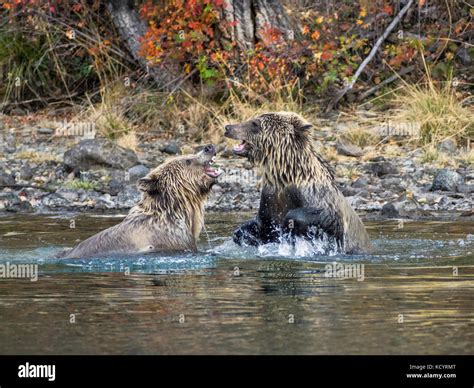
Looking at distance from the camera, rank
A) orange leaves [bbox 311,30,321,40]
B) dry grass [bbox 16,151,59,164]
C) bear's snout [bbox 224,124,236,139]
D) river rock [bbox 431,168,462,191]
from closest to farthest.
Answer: bear's snout [bbox 224,124,236,139]
river rock [bbox 431,168,462,191]
dry grass [bbox 16,151,59,164]
orange leaves [bbox 311,30,321,40]

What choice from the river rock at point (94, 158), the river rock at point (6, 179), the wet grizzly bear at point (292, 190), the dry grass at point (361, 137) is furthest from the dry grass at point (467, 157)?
the river rock at point (6, 179)

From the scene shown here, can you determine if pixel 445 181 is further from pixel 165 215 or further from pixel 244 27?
pixel 165 215

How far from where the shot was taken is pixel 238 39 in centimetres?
1872

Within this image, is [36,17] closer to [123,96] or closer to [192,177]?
[123,96]

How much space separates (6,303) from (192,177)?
262 centimetres

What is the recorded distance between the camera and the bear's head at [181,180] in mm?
10328

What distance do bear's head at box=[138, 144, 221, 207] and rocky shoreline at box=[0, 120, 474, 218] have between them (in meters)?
3.86

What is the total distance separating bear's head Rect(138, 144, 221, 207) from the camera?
407 inches

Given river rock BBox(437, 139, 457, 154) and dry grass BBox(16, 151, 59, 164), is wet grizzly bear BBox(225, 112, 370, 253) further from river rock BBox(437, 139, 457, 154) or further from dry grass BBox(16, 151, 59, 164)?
dry grass BBox(16, 151, 59, 164)

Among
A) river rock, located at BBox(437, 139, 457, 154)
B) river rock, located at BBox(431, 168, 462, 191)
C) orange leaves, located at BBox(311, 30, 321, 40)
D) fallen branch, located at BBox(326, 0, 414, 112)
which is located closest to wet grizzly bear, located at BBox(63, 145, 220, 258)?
river rock, located at BBox(431, 168, 462, 191)

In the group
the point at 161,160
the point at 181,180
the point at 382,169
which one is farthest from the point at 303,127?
the point at 161,160

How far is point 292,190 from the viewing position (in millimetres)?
10914
